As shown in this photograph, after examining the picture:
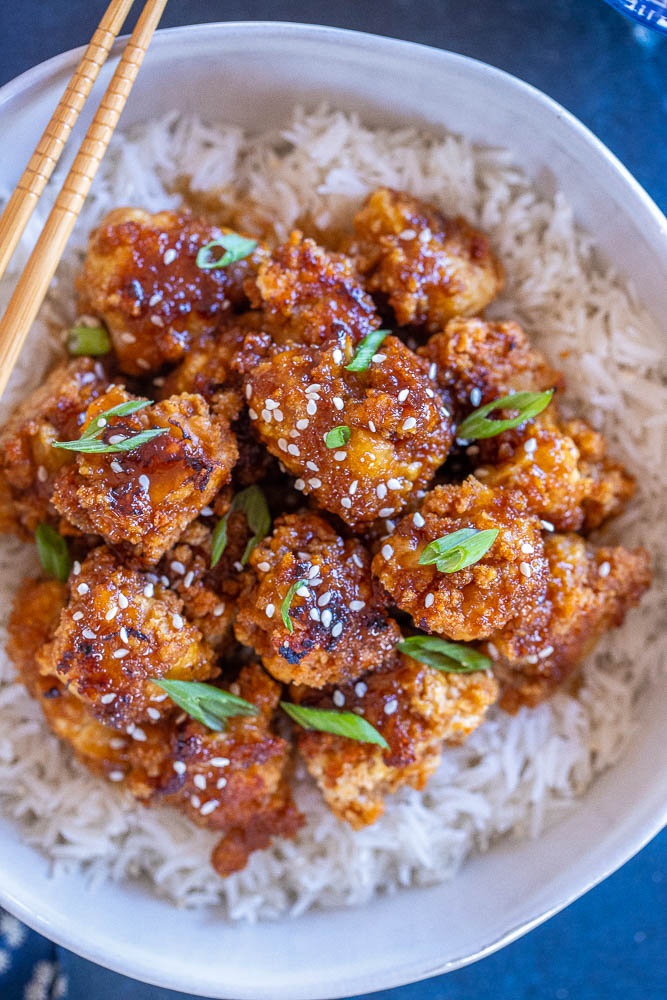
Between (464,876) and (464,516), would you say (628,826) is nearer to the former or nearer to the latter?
(464,876)

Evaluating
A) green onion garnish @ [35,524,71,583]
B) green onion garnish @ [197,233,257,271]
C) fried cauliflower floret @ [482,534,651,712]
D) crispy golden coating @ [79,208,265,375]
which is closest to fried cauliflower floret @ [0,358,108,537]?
green onion garnish @ [35,524,71,583]

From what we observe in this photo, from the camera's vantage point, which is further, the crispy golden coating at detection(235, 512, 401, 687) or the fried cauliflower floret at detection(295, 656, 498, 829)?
the fried cauliflower floret at detection(295, 656, 498, 829)

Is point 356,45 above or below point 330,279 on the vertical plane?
above

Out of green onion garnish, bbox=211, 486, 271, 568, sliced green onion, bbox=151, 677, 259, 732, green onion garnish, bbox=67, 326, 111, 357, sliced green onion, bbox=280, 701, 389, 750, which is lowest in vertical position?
sliced green onion, bbox=151, 677, 259, 732

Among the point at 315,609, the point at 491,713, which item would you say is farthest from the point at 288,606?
the point at 491,713

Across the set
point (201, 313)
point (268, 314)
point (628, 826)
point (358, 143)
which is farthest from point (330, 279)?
point (628, 826)

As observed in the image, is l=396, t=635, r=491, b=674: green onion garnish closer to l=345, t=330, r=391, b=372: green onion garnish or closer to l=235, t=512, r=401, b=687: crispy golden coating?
l=235, t=512, r=401, b=687: crispy golden coating
